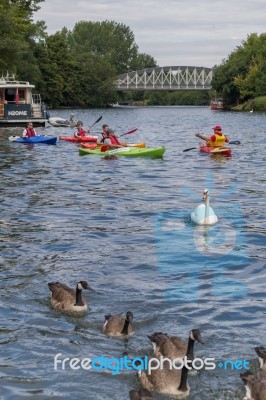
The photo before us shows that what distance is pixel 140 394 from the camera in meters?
7.23

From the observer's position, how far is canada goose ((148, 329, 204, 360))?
8.20m

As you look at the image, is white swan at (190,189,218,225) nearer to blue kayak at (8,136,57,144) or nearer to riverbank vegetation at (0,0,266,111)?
blue kayak at (8,136,57,144)

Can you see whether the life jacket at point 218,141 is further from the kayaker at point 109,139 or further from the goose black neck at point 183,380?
the goose black neck at point 183,380

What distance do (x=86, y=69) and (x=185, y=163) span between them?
9748 centimetres

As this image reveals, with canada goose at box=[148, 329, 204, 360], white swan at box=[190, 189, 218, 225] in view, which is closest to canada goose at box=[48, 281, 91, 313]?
canada goose at box=[148, 329, 204, 360]

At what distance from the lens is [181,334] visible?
376 inches

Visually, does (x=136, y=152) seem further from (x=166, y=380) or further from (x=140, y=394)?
(x=140, y=394)

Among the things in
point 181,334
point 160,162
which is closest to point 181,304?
point 181,334

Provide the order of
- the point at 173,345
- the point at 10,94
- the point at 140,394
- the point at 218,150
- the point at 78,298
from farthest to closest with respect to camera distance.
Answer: the point at 10,94 → the point at 218,150 → the point at 78,298 → the point at 173,345 → the point at 140,394

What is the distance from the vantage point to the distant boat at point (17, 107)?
49188 mm

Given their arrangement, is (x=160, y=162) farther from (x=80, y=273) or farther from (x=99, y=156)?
(x=80, y=273)

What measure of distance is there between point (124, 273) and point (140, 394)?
4959mm

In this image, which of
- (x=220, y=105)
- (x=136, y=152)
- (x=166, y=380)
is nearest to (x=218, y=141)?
(x=136, y=152)

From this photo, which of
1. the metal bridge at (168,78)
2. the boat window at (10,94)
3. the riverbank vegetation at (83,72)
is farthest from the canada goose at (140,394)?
the metal bridge at (168,78)
